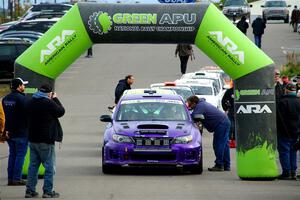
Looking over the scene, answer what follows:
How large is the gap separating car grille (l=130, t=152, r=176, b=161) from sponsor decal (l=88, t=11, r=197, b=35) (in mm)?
2186

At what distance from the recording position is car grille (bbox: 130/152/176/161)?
68.1 ft

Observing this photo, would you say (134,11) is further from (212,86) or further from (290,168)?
(212,86)

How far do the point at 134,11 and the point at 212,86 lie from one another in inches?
518

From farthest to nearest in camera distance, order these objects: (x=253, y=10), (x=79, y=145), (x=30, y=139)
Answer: (x=253, y=10), (x=79, y=145), (x=30, y=139)

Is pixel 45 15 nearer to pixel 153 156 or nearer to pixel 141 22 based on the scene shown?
pixel 153 156

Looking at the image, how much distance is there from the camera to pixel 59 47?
2039 cm

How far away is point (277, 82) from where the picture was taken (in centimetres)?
2439

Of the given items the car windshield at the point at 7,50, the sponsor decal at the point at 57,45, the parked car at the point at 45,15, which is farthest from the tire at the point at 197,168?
the parked car at the point at 45,15

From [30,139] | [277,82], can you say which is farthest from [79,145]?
[30,139]

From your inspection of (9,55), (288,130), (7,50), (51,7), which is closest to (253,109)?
(288,130)

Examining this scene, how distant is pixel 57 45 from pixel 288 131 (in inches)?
167

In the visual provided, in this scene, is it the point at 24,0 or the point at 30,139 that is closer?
the point at 30,139

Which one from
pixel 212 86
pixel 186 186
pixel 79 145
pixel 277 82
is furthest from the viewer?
pixel 212 86

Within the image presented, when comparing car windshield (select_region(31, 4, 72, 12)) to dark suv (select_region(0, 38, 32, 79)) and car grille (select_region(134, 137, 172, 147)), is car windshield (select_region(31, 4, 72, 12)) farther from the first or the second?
car grille (select_region(134, 137, 172, 147))
